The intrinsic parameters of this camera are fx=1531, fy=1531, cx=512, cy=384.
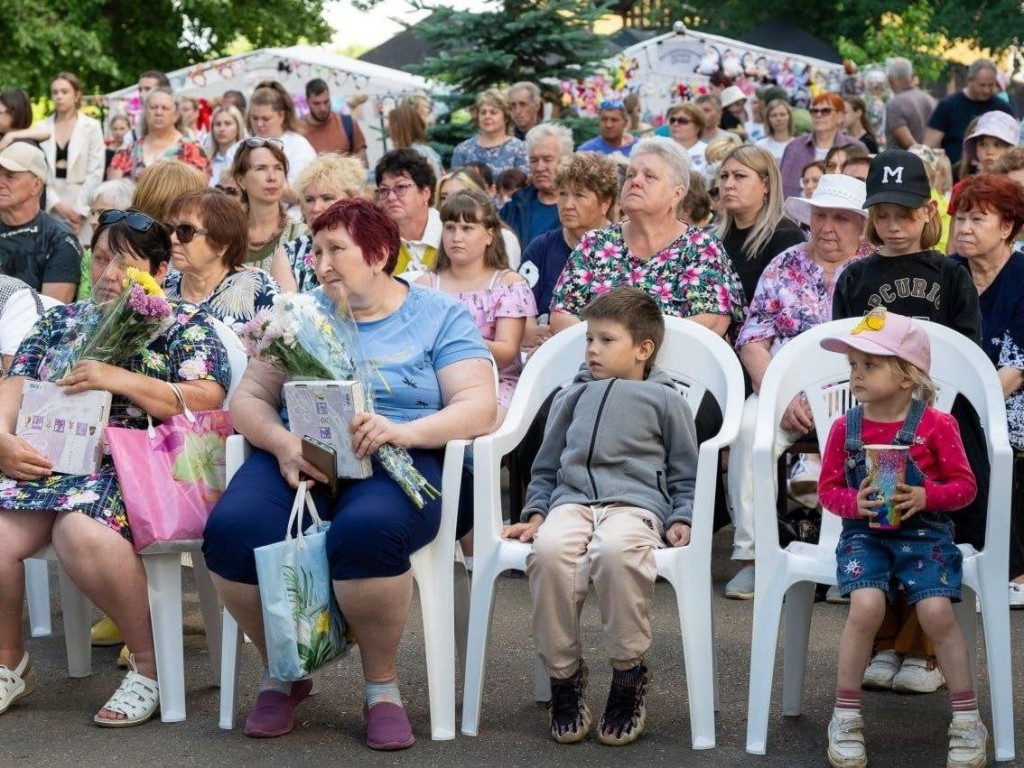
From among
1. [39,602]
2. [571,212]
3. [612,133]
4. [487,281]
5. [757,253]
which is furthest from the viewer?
[612,133]

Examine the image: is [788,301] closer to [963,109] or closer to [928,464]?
[928,464]

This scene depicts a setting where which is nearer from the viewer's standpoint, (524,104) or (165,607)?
(165,607)

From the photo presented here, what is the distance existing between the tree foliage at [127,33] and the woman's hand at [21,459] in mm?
23636

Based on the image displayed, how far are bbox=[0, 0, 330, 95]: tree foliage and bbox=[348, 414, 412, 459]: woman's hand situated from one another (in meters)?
24.1

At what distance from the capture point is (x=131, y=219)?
16.1 feet

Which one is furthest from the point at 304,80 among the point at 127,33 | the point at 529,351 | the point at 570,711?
the point at 127,33

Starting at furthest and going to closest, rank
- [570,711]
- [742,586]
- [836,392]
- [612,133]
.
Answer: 1. [612,133]
2. [742,586]
3. [836,392]
4. [570,711]

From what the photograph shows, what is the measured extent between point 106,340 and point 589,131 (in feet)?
27.1

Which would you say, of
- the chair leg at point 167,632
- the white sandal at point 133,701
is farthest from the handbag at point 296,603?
the white sandal at point 133,701

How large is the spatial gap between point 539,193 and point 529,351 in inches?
89.0

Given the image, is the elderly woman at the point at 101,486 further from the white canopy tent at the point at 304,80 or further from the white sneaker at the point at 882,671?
the white canopy tent at the point at 304,80

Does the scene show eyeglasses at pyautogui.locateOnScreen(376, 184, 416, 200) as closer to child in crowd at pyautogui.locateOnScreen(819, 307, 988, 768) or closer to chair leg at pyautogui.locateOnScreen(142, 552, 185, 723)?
chair leg at pyautogui.locateOnScreen(142, 552, 185, 723)

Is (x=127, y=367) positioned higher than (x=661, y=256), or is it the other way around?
(x=661, y=256)

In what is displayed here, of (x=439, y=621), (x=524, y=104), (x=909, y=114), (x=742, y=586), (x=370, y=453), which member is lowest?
(x=742, y=586)
